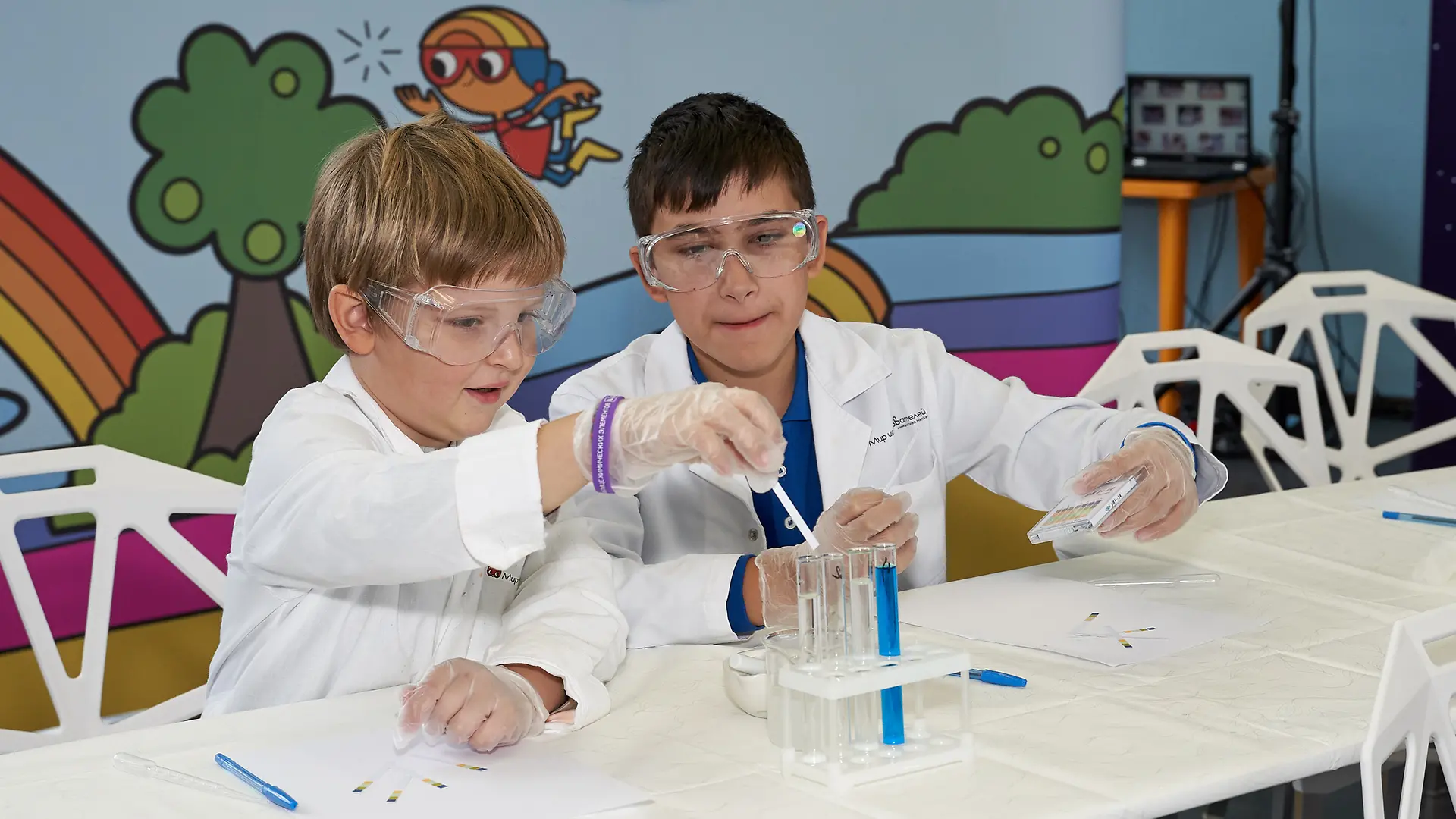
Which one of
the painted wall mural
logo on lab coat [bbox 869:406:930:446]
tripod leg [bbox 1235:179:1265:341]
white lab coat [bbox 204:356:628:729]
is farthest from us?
tripod leg [bbox 1235:179:1265:341]

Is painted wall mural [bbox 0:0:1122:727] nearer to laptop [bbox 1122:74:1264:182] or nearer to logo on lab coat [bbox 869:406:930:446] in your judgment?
logo on lab coat [bbox 869:406:930:446]

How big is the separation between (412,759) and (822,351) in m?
1.09

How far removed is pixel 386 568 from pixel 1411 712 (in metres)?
0.85

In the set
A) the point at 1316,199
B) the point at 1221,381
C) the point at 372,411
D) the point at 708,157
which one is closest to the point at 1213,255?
the point at 1316,199

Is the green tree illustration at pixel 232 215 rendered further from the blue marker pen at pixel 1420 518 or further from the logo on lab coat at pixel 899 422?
the blue marker pen at pixel 1420 518

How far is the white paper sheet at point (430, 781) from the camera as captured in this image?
1076mm

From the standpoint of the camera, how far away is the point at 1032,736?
3.98 feet

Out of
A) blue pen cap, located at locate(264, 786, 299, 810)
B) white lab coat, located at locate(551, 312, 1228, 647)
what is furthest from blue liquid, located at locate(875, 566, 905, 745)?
white lab coat, located at locate(551, 312, 1228, 647)

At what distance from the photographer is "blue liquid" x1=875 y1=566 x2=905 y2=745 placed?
3.77ft

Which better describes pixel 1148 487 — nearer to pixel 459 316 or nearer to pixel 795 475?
pixel 795 475

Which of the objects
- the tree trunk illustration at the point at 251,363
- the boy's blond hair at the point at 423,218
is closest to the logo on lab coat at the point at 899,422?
the boy's blond hair at the point at 423,218

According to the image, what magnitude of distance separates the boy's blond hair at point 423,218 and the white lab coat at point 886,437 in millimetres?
462

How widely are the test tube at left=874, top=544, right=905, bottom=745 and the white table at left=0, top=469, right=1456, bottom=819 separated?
48 millimetres

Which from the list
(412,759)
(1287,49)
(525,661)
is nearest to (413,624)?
(525,661)
